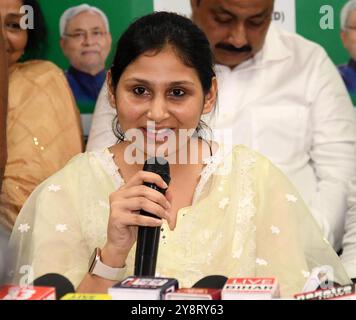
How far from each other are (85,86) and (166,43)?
817 mm

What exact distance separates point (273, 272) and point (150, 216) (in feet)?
1.44

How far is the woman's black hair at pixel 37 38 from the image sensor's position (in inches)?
90.1

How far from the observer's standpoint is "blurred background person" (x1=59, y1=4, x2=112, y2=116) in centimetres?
232

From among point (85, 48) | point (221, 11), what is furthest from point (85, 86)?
point (221, 11)

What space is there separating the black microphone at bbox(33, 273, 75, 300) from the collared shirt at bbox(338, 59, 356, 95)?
50.3 inches

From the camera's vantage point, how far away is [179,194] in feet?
5.37

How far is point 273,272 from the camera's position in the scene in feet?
5.18

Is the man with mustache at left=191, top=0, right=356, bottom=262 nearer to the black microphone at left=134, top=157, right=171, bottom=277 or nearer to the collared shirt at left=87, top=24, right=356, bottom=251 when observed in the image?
the collared shirt at left=87, top=24, right=356, bottom=251

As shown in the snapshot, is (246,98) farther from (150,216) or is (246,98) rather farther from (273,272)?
(150,216)

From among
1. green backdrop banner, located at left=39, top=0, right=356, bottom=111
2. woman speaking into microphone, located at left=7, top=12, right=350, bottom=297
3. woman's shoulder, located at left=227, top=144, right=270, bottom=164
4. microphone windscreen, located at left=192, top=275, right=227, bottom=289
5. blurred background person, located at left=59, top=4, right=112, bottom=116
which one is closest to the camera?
microphone windscreen, located at left=192, top=275, right=227, bottom=289

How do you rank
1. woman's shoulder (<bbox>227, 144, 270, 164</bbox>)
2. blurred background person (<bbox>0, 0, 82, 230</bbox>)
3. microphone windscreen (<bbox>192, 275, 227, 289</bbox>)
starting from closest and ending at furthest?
microphone windscreen (<bbox>192, 275, 227, 289</bbox>) → woman's shoulder (<bbox>227, 144, 270, 164</bbox>) → blurred background person (<bbox>0, 0, 82, 230</bbox>)

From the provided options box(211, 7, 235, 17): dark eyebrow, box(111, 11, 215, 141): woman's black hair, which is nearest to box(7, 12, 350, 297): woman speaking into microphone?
box(111, 11, 215, 141): woman's black hair

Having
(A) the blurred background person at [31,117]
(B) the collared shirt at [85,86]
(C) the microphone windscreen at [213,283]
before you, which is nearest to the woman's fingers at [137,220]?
(C) the microphone windscreen at [213,283]
